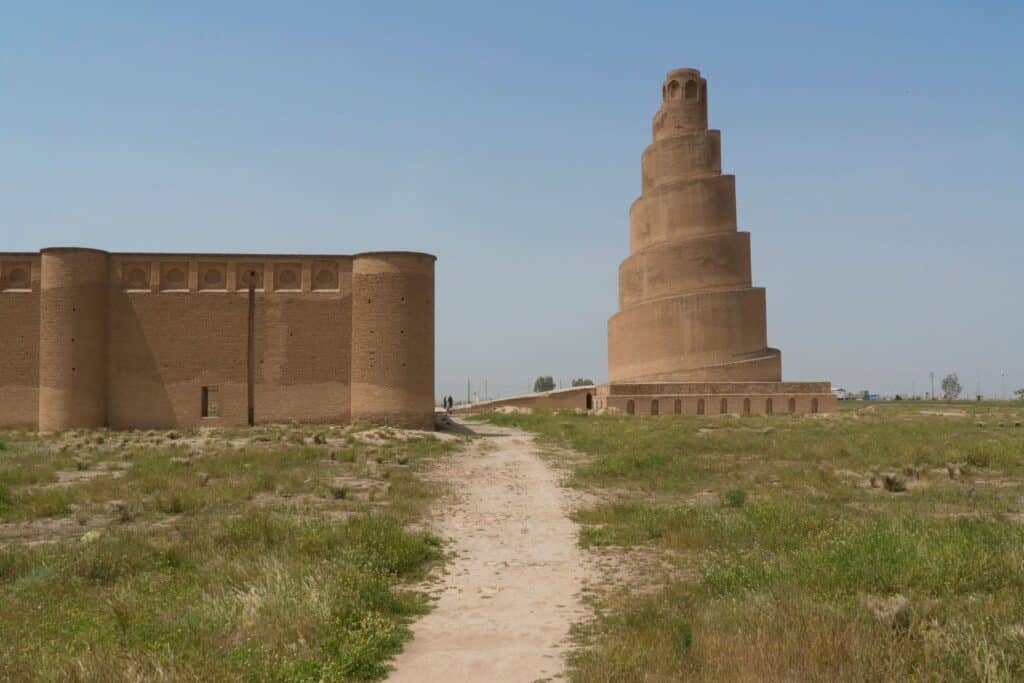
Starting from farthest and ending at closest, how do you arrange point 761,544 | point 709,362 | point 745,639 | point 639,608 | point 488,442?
point 709,362, point 488,442, point 761,544, point 639,608, point 745,639

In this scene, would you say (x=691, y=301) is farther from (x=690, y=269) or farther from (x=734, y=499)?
(x=734, y=499)

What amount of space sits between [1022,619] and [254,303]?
80.5 feet

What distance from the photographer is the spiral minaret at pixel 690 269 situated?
45688 mm

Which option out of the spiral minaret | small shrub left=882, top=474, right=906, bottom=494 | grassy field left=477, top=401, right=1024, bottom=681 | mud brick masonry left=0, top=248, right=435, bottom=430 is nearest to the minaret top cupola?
the spiral minaret

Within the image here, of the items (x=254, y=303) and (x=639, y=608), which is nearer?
(x=639, y=608)

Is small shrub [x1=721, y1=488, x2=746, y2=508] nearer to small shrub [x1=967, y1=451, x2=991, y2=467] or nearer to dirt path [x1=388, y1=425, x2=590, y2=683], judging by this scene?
dirt path [x1=388, y1=425, x2=590, y2=683]

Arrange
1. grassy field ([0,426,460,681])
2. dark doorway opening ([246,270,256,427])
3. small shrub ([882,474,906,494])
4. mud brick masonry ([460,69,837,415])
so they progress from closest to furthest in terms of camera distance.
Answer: grassy field ([0,426,460,681]) < small shrub ([882,474,906,494]) < dark doorway opening ([246,270,256,427]) < mud brick masonry ([460,69,837,415])

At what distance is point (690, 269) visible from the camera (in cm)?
4688

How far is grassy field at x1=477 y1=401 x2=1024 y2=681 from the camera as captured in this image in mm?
4523

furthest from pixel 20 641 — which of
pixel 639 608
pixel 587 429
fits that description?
pixel 587 429

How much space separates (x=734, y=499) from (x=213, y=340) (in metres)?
19.9

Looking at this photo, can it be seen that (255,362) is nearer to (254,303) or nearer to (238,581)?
(254,303)

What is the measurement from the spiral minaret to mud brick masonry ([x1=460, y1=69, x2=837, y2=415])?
0.06 meters

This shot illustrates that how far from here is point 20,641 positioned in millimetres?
5531
